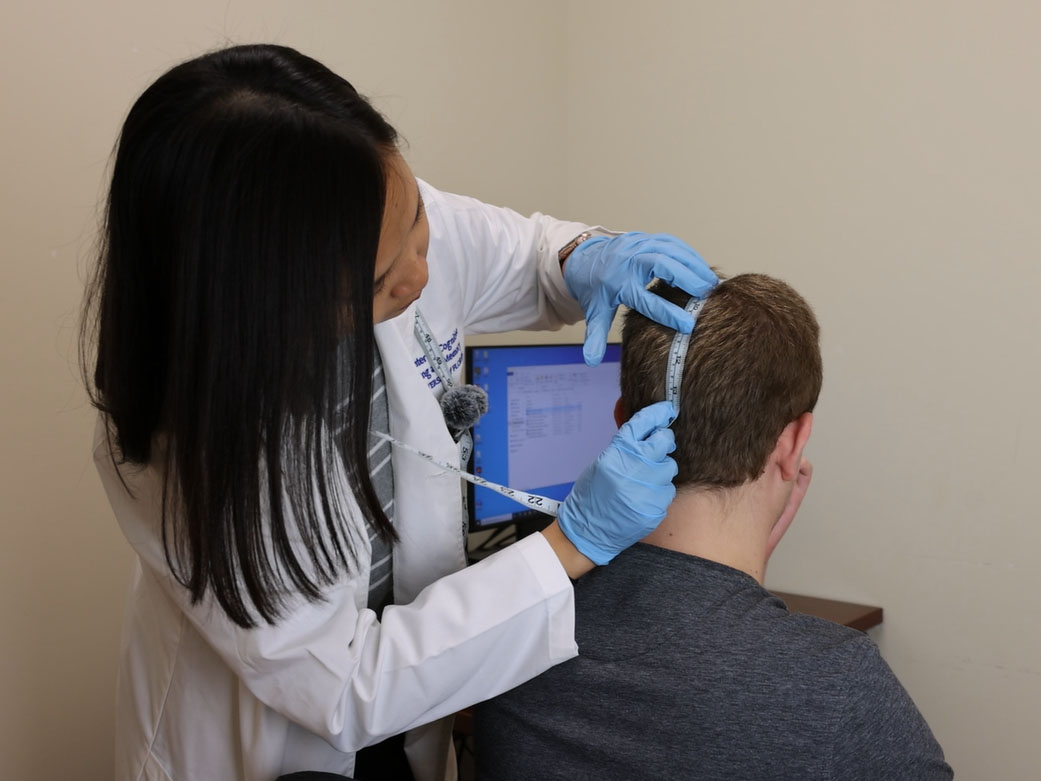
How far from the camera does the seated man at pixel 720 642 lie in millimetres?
826

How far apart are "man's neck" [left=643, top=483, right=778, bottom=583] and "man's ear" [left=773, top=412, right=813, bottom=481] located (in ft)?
0.15

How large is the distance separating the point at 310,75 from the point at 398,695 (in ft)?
2.06

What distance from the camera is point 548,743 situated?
3.13 ft

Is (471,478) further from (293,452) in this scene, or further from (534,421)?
(534,421)

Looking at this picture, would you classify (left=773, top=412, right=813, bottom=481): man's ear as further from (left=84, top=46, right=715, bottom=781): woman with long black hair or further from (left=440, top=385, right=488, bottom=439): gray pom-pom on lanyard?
(left=440, top=385, right=488, bottom=439): gray pom-pom on lanyard

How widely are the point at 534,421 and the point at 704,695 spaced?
1073mm

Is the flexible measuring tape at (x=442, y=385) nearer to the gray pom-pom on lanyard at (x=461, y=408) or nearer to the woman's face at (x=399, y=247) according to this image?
the gray pom-pom on lanyard at (x=461, y=408)

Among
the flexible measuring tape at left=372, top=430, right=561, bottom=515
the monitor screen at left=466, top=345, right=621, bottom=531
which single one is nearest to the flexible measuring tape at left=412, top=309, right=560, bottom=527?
the flexible measuring tape at left=372, top=430, right=561, bottom=515

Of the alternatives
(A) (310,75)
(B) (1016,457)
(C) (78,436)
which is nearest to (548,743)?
(A) (310,75)

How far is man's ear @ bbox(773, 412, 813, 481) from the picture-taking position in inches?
40.9

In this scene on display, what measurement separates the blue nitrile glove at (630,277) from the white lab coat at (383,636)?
4.9 inches

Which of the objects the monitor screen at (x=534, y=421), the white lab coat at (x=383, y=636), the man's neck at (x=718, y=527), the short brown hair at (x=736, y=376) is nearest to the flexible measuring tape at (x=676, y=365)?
the short brown hair at (x=736, y=376)

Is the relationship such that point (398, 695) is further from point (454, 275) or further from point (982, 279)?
point (982, 279)

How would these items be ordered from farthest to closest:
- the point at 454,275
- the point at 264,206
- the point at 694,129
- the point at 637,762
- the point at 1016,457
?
the point at 694,129
the point at 1016,457
the point at 454,275
the point at 637,762
the point at 264,206
